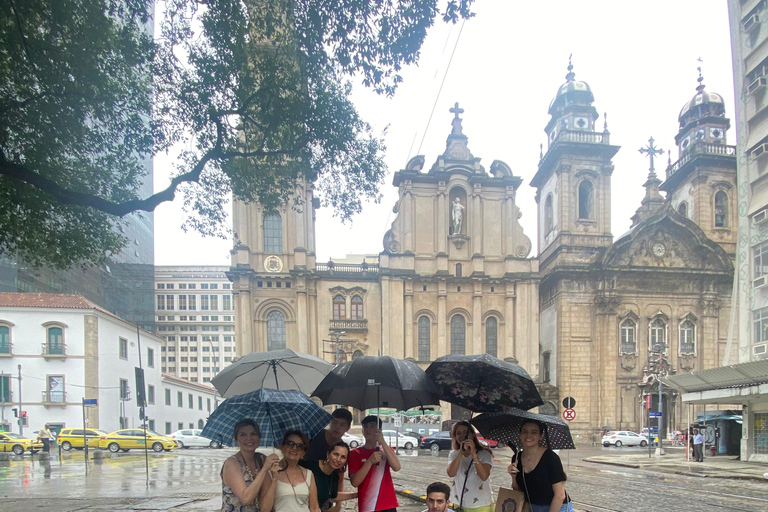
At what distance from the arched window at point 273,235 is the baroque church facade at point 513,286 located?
0.10m

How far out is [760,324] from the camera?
25.6 meters

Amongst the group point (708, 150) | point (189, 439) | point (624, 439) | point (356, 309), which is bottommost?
point (624, 439)

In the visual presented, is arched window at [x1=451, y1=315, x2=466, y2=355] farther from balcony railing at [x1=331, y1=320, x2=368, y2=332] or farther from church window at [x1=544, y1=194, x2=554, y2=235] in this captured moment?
church window at [x1=544, y1=194, x2=554, y2=235]

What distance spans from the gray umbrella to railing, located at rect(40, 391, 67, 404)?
1413 inches

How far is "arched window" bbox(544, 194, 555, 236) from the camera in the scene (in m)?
49.5

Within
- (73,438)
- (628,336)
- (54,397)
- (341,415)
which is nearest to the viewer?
(341,415)

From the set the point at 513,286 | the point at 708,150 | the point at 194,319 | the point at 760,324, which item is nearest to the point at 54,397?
the point at 513,286

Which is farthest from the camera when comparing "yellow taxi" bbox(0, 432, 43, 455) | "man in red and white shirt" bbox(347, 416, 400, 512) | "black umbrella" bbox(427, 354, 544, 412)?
"yellow taxi" bbox(0, 432, 43, 455)

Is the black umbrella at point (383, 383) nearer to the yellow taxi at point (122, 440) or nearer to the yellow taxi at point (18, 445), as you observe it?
the yellow taxi at point (122, 440)

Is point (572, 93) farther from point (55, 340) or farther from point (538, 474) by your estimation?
point (538, 474)

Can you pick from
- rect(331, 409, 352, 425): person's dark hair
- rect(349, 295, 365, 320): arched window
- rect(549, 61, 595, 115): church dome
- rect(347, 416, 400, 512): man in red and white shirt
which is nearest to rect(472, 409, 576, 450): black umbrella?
rect(347, 416, 400, 512): man in red and white shirt

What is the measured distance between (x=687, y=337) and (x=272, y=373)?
43194 mm

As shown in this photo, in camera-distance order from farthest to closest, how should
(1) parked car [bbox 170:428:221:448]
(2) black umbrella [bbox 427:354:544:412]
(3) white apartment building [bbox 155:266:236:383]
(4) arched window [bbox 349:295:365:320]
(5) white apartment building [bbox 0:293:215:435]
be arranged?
(3) white apartment building [bbox 155:266:236:383] < (4) arched window [bbox 349:295:365:320] < (5) white apartment building [bbox 0:293:215:435] < (1) parked car [bbox 170:428:221:448] < (2) black umbrella [bbox 427:354:544:412]

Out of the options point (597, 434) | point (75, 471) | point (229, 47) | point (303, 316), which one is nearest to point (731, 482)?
point (229, 47)
